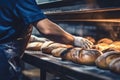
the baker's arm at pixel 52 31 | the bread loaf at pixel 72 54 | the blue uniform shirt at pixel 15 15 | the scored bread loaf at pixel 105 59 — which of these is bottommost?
the bread loaf at pixel 72 54

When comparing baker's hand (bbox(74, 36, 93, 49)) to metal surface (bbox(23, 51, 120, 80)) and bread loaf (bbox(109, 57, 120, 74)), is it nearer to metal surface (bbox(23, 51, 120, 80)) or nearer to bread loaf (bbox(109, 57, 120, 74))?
metal surface (bbox(23, 51, 120, 80))

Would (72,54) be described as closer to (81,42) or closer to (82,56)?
(82,56)

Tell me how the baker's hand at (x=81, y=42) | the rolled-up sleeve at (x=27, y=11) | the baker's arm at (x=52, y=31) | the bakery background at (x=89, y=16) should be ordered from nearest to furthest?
the rolled-up sleeve at (x=27, y=11) → the baker's arm at (x=52, y=31) → the baker's hand at (x=81, y=42) → the bakery background at (x=89, y=16)

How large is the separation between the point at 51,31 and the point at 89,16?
3.27 feet

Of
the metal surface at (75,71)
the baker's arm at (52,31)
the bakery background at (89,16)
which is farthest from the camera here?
the bakery background at (89,16)

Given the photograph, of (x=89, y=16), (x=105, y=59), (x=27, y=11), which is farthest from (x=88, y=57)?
(x=89, y=16)

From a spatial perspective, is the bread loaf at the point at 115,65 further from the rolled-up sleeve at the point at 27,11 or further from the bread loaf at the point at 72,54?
the rolled-up sleeve at the point at 27,11

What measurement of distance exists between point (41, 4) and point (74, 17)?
3.14 ft

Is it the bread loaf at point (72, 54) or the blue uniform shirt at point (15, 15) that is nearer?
the blue uniform shirt at point (15, 15)

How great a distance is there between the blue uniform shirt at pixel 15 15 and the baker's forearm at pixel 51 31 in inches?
2.9

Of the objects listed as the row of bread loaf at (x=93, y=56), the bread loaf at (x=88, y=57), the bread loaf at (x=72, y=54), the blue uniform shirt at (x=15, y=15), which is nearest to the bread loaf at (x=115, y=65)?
the row of bread loaf at (x=93, y=56)

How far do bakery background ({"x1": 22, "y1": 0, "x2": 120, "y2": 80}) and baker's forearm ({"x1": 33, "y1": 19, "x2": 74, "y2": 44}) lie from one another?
0.65m

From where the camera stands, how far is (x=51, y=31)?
2.38 metres

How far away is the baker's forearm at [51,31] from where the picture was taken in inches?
91.4
